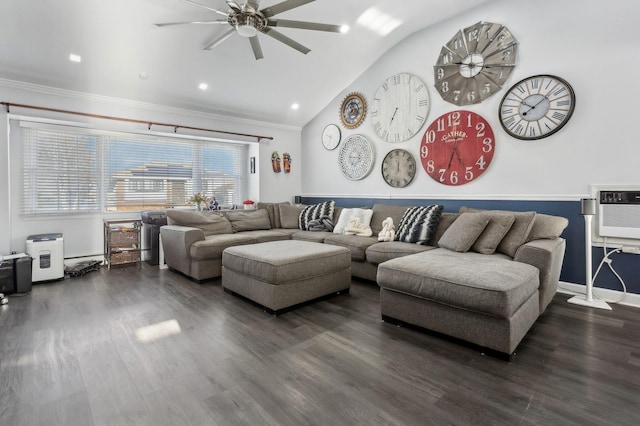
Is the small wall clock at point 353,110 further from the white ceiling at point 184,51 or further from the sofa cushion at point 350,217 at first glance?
the sofa cushion at point 350,217

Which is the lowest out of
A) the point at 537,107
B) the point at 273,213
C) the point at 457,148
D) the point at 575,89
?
the point at 273,213

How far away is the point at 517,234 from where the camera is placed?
9.48 ft

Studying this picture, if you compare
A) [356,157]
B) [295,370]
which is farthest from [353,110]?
[295,370]

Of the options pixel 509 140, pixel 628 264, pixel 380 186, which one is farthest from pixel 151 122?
pixel 628 264

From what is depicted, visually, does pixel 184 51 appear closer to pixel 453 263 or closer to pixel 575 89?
pixel 453 263

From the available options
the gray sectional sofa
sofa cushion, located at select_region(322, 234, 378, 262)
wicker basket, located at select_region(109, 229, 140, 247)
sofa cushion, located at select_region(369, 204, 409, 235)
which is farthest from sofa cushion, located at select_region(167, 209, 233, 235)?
sofa cushion, located at select_region(369, 204, 409, 235)

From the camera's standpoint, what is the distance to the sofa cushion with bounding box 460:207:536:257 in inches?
112

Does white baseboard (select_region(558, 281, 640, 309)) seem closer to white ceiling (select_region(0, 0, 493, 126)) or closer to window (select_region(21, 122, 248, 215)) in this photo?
white ceiling (select_region(0, 0, 493, 126))

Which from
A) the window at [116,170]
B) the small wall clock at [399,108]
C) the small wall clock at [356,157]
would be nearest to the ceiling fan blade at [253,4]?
the small wall clock at [399,108]

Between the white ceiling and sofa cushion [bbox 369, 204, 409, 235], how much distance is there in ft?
7.30

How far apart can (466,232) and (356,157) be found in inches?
100

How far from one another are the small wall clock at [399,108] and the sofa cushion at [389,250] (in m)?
1.74

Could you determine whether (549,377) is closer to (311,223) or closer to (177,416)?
(177,416)

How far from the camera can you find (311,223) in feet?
15.9
